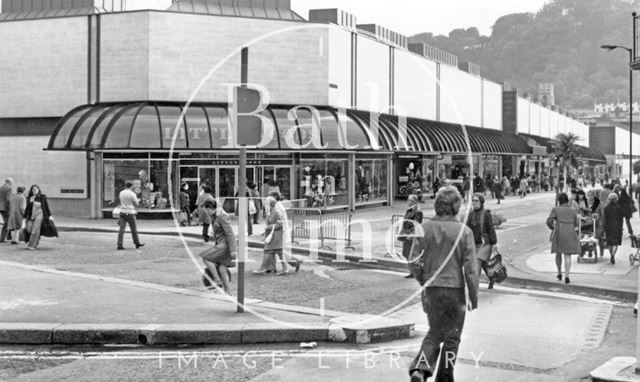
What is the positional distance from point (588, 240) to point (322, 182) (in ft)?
→ 58.4

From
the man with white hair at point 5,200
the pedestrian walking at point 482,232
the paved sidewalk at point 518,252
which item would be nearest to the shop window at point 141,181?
the paved sidewalk at point 518,252

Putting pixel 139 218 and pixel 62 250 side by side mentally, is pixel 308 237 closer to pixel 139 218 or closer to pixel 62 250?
pixel 62 250

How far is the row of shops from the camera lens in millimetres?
30609

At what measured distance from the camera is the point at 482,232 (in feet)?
43.9

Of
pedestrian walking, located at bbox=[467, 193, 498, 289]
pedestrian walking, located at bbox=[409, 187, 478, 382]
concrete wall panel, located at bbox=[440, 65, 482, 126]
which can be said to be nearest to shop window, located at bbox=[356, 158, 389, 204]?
concrete wall panel, located at bbox=[440, 65, 482, 126]

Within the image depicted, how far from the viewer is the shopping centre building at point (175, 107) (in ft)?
102

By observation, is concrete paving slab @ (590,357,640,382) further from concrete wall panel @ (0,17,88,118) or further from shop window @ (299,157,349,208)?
concrete wall panel @ (0,17,88,118)

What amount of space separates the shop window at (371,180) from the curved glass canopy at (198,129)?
75.9 inches

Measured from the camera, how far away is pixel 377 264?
1756 cm

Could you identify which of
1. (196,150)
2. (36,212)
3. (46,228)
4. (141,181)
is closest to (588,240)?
(46,228)

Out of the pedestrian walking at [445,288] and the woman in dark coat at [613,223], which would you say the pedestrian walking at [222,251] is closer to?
the pedestrian walking at [445,288]

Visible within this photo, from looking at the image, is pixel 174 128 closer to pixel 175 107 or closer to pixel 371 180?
pixel 175 107

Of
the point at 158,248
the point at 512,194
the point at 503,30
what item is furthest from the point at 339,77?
the point at 503,30

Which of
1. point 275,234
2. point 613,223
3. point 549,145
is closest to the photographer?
point 275,234
